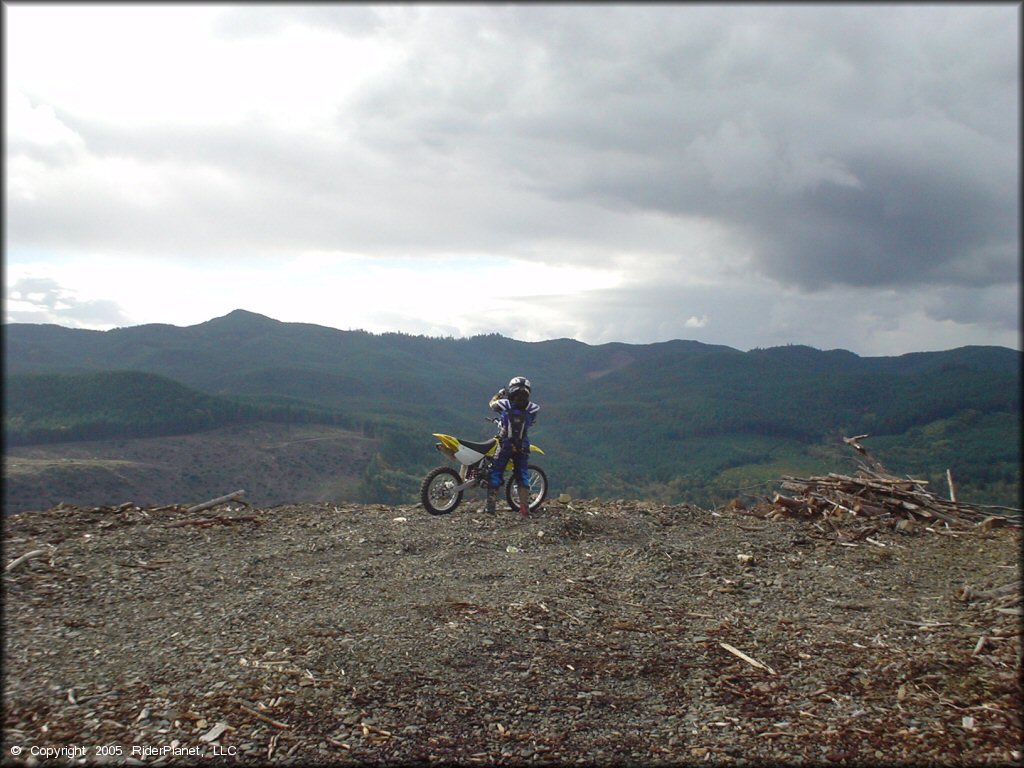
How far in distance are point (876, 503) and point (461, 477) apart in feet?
21.4

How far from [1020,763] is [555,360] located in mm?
160689

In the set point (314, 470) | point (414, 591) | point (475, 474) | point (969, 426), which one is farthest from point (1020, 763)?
point (314, 470)

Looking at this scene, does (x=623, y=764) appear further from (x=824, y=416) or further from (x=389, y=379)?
(x=389, y=379)

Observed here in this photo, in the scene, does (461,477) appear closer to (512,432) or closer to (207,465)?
(512,432)

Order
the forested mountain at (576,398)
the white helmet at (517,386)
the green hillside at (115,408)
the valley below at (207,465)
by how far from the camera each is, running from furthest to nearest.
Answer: the green hillside at (115,408), the valley below at (207,465), the forested mountain at (576,398), the white helmet at (517,386)

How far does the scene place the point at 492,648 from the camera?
5082 mm

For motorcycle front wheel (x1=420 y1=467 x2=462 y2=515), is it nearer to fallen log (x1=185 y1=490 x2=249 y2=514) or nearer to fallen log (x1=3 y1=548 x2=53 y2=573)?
fallen log (x1=185 y1=490 x2=249 y2=514)

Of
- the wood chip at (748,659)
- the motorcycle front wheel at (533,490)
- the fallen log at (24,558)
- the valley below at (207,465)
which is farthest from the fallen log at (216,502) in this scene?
the valley below at (207,465)

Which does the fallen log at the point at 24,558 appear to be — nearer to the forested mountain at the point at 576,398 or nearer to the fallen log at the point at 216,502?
the forested mountain at the point at 576,398

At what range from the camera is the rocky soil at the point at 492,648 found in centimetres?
387

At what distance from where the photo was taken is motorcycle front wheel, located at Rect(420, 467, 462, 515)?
10219 millimetres

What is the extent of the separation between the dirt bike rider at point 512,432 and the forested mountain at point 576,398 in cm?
411

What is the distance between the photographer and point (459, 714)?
4152 millimetres

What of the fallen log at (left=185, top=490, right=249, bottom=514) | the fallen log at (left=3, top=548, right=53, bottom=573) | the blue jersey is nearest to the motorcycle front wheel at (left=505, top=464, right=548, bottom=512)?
the blue jersey
